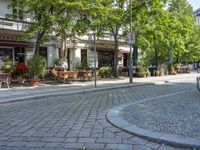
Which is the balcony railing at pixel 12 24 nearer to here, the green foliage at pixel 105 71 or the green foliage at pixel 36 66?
the green foliage at pixel 36 66

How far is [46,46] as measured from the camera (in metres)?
26.2

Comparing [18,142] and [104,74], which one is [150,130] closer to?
[18,142]

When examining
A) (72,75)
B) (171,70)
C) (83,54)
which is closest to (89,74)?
(72,75)

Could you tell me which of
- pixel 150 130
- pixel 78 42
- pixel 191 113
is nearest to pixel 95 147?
pixel 150 130

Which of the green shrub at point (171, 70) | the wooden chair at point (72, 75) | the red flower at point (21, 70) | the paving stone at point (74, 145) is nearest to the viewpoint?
the paving stone at point (74, 145)

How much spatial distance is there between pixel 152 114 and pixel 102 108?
2082 mm

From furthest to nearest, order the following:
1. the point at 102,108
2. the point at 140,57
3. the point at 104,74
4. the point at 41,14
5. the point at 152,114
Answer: the point at 140,57, the point at 104,74, the point at 41,14, the point at 102,108, the point at 152,114

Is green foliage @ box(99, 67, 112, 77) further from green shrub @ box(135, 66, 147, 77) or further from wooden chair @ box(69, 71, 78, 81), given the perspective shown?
wooden chair @ box(69, 71, 78, 81)

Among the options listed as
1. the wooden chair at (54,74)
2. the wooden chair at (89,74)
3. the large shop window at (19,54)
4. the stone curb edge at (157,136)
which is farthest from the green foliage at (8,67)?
the stone curb edge at (157,136)

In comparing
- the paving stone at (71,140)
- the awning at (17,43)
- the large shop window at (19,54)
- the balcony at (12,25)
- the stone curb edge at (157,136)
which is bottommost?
the paving stone at (71,140)

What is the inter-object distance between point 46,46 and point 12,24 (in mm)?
3977

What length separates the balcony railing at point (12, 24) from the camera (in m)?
22.4

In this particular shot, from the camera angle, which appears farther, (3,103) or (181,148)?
(3,103)

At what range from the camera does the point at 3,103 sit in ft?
37.2
